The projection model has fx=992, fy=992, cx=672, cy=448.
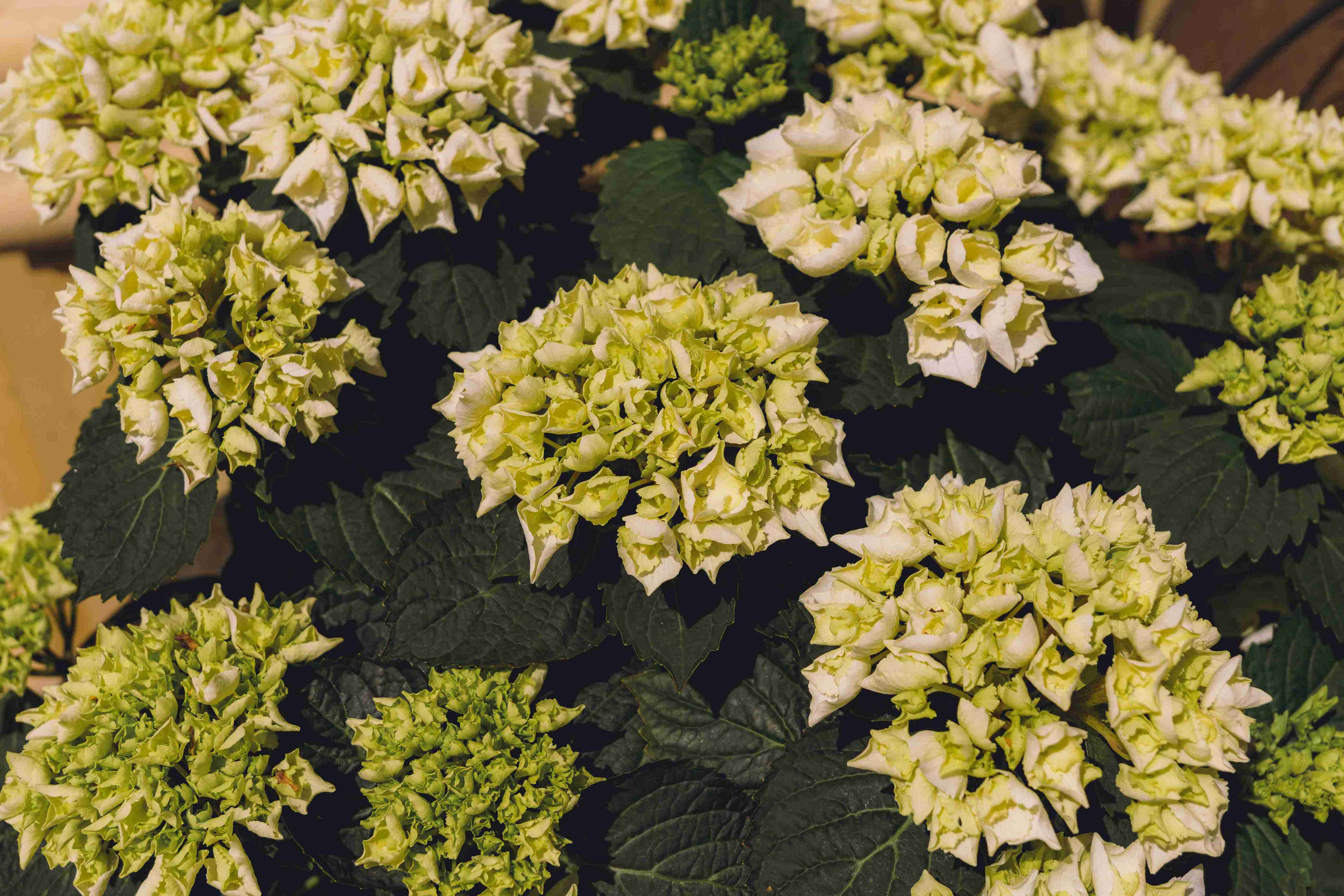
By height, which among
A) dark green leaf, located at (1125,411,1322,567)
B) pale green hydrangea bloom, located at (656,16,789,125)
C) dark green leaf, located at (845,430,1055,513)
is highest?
pale green hydrangea bloom, located at (656,16,789,125)

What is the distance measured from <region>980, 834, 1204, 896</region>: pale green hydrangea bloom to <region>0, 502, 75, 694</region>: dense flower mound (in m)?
1.50

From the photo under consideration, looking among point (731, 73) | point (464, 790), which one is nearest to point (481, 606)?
point (464, 790)

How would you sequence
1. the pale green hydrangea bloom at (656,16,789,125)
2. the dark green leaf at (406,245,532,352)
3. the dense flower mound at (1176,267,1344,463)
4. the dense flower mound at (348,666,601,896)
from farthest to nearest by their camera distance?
the pale green hydrangea bloom at (656,16,789,125) < the dark green leaf at (406,245,532,352) < the dense flower mound at (1176,267,1344,463) < the dense flower mound at (348,666,601,896)

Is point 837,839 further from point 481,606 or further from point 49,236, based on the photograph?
point 49,236

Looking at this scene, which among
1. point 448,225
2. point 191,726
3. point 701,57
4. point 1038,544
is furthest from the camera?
point 701,57

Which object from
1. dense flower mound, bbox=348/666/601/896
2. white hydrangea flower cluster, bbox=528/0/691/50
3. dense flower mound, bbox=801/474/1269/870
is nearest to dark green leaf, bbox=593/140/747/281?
white hydrangea flower cluster, bbox=528/0/691/50

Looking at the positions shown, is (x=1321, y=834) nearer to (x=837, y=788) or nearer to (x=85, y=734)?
(x=837, y=788)

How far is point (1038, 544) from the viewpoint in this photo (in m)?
1.12

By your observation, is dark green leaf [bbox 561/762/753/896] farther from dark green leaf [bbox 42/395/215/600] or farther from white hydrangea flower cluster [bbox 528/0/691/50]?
white hydrangea flower cluster [bbox 528/0/691/50]

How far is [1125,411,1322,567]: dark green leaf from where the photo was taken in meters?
1.47

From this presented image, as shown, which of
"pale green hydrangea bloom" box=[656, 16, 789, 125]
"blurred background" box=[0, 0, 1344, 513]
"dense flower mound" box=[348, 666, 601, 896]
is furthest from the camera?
"blurred background" box=[0, 0, 1344, 513]

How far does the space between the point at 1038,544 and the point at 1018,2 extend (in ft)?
3.54

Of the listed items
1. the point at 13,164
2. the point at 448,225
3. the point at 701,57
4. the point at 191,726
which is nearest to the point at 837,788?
the point at 191,726

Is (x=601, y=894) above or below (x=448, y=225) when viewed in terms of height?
below
